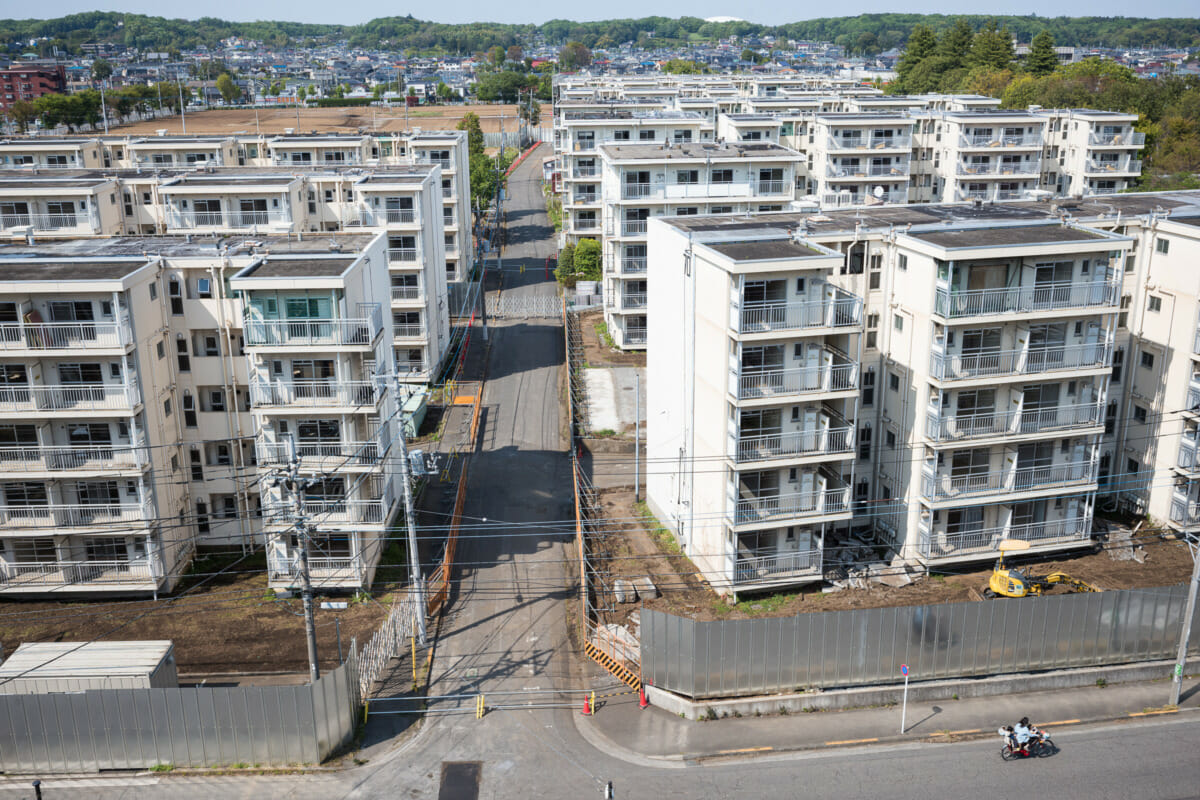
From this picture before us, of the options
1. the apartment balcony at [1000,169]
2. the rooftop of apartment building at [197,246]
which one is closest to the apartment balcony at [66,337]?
the rooftop of apartment building at [197,246]

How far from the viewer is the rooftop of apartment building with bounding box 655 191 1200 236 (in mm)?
38875

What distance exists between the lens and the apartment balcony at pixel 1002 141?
77812 mm

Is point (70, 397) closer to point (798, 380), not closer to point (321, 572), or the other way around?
point (321, 572)

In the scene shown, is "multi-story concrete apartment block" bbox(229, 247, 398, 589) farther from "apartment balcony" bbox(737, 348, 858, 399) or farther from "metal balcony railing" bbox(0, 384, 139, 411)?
"apartment balcony" bbox(737, 348, 858, 399)

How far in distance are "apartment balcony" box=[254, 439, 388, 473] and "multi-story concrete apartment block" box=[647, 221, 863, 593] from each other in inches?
455

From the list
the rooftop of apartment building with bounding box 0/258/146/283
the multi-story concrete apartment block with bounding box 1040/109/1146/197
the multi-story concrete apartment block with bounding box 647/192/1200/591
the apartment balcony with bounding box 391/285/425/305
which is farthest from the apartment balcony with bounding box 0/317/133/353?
the multi-story concrete apartment block with bounding box 1040/109/1146/197

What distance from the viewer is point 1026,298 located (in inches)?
1352

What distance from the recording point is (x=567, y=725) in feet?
95.6

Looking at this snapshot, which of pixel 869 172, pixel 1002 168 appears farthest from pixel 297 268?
pixel 1002 168

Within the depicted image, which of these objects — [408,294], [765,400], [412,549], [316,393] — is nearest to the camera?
[412,549]

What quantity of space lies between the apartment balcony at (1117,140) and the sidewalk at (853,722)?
58.2 meters

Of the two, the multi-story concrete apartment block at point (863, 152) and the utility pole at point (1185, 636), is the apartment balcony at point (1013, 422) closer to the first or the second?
the utility pole at point (1185, 636)

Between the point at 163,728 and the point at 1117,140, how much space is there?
78057 millimetres

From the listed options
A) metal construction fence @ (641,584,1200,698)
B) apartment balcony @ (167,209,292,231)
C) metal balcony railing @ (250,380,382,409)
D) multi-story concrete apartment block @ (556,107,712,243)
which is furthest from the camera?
multi-story concrete apartment block @ (556,107,712,243)
